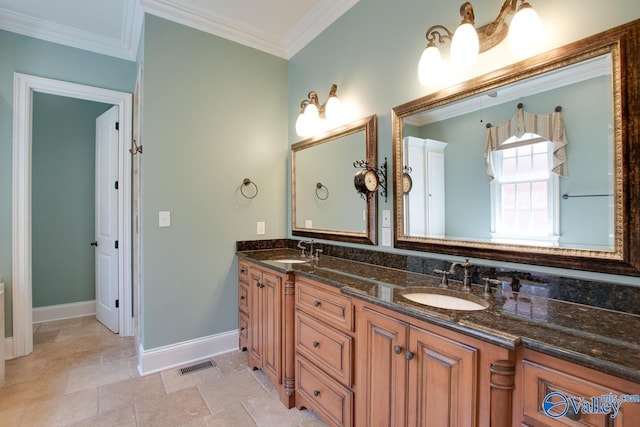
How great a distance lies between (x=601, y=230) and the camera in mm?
1160

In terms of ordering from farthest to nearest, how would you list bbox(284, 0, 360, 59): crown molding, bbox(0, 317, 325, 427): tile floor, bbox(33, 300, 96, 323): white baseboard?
bbox(33, 300, 96, 323): white baseboard → bbox(284, 0, 360, 59): crown molding → bbox(0, 317, 325, 427): tile floor

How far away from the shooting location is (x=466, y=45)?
1.45m

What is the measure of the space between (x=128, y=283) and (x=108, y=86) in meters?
1.92

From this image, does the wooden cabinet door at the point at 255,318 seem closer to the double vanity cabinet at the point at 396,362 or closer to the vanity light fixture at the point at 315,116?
the double vanity cabinet at the point at 396,362

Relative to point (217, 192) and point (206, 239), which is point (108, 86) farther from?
point (206, 239)

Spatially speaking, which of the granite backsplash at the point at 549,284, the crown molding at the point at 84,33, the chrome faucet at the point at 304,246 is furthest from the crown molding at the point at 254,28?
the granite backsplash at the point at 549,284

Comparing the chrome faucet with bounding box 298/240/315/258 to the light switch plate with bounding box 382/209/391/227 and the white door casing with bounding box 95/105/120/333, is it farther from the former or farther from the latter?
the white door casing with bounding box 95/105/120/333

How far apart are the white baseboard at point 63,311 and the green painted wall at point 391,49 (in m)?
3.18

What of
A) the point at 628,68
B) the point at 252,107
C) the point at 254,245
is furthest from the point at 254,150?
the point at 628,68

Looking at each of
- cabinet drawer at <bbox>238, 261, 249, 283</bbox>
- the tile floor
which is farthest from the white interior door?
Answer: cabinet drawer at <bbox>238, 261, 249, 283</bbox>

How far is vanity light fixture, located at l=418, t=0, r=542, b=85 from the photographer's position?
50.5 inches

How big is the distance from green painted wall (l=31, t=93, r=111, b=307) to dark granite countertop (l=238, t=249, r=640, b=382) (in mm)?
3515

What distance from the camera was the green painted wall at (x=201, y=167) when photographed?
7.68 feet

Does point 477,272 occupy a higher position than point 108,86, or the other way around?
point 108,86
